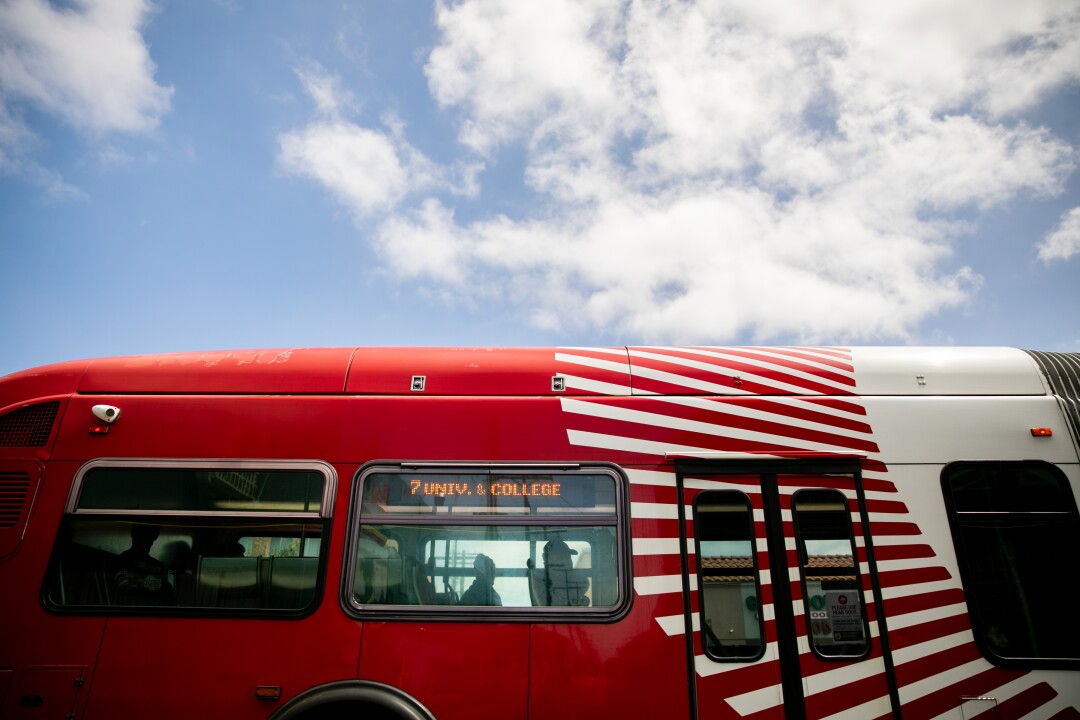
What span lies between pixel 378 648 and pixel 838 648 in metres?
2.97

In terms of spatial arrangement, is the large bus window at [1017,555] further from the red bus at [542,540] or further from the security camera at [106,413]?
the security camera at [106,413]

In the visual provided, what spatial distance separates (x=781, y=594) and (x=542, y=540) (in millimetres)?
1620

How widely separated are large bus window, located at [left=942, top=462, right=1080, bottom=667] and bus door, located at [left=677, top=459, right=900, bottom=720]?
70 centimetres

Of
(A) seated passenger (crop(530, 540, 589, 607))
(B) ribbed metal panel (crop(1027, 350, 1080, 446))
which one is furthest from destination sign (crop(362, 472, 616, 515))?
(B) ribbed metal panel (crop(1027, 350, 1080, 446))

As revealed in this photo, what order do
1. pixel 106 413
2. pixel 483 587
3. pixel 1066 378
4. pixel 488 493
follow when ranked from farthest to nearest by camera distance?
pixel 1066 378
pixel 106 413
pixel 488 493
pixel 483 587

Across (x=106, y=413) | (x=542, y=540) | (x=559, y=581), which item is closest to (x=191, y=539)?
(x=106, y=413)

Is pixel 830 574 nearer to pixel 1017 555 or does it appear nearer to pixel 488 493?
pixel 1017 555

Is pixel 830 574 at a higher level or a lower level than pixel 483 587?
higher

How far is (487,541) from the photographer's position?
14.0 feet

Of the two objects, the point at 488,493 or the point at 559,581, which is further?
the point at 488,493

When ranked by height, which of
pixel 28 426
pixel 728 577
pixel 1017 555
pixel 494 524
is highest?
pixel 28 426

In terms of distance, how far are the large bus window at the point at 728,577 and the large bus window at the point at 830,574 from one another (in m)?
0.34

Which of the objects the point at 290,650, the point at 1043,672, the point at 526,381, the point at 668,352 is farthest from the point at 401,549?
the point at 1043,672

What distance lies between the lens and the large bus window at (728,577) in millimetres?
4164
